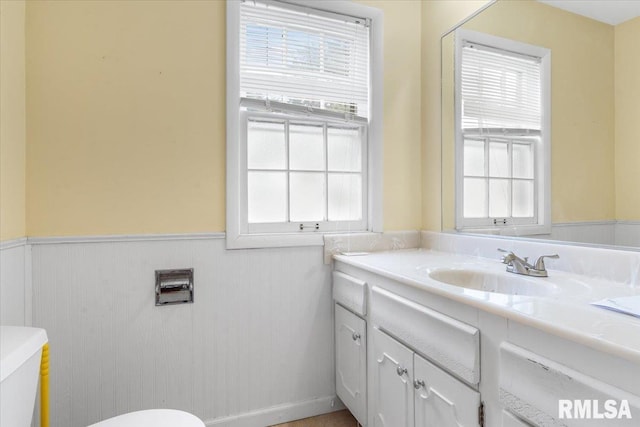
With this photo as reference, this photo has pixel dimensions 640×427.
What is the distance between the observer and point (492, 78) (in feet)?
5.48

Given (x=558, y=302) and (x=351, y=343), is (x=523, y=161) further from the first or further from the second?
(x=351, y=343)

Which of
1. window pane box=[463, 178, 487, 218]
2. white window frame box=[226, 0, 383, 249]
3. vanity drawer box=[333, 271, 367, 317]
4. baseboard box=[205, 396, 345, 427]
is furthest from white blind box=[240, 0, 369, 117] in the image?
baseboard box=[205, 396, 345, 427]

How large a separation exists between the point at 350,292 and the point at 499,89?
1.21 m

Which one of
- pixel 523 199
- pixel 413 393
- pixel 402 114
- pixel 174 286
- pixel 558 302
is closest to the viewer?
pixel 558 302

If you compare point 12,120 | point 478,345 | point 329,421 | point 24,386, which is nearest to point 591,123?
point 478,345

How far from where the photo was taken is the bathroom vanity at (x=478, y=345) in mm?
658

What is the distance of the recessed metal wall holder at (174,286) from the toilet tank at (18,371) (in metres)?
0.56

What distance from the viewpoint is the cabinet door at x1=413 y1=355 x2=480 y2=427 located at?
953 mm

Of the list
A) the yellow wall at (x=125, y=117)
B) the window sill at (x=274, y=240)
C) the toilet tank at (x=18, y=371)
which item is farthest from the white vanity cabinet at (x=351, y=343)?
the toilet tank at (x=18, y=371)

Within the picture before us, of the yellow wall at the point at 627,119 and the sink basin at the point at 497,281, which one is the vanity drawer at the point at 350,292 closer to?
the sink basin at the point at 497,281

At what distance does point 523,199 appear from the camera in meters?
1.49

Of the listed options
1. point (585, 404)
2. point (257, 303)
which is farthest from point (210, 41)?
point (585, 404)

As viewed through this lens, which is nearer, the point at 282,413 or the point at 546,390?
the point at 546,390

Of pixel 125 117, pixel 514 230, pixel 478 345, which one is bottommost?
pixel 478 345
